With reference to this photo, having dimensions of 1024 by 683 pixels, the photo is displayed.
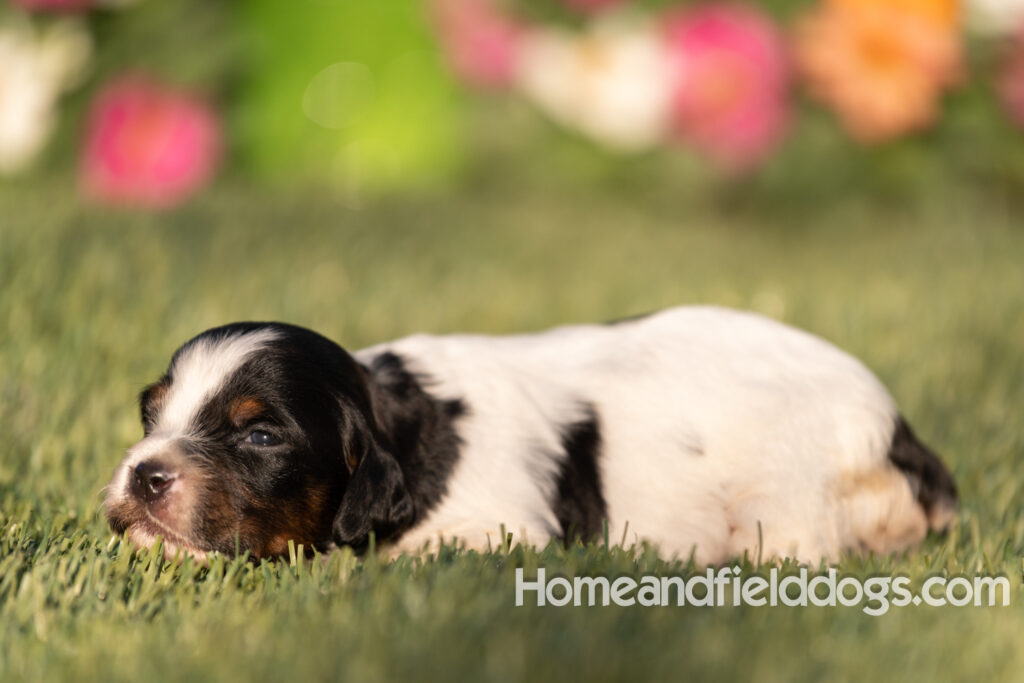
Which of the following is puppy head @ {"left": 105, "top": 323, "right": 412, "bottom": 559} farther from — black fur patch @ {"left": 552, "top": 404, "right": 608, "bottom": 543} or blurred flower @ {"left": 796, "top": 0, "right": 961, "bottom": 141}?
blurred flower @ {"left": 796, "top": 0, "right": 961, "bottom": 141}

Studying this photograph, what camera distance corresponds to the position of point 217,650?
2.29 metres

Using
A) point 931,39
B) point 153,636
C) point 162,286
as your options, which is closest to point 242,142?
point 162,286

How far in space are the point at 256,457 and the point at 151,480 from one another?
0.28 meters

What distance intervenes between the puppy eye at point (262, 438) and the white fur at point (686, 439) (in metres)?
0.46

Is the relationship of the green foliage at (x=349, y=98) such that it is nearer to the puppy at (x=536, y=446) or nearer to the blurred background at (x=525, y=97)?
the blurred background at (x=525, y=97)

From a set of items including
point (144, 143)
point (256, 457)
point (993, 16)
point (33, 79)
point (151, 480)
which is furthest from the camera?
point (993, 16)

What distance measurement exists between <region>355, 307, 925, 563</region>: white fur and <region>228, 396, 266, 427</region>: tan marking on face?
541 mm

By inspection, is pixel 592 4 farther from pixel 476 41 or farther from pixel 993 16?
pixel 993 16

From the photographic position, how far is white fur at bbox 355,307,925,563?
3.34 m

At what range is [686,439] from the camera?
3.55m

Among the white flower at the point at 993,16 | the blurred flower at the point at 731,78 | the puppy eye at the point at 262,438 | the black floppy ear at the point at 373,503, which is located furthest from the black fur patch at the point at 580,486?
the white flower at the point at 993,16

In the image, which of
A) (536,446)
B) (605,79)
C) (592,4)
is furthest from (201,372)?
(592,4)

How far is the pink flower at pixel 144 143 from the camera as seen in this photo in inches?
Result: 322

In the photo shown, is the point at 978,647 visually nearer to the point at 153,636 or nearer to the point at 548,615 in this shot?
the point at 548,615
